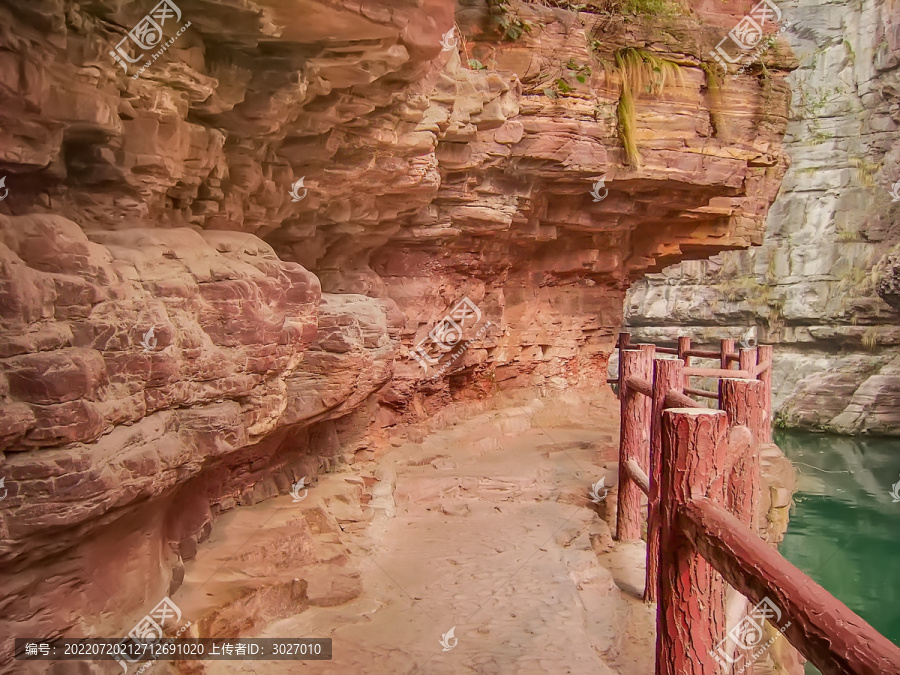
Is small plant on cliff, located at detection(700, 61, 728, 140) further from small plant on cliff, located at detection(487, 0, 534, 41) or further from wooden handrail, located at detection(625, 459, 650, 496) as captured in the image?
wooden handrail, located at detection(625, 459, 650, 496)

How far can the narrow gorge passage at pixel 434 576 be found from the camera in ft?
13.0

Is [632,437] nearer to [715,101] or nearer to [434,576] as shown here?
[434,576]

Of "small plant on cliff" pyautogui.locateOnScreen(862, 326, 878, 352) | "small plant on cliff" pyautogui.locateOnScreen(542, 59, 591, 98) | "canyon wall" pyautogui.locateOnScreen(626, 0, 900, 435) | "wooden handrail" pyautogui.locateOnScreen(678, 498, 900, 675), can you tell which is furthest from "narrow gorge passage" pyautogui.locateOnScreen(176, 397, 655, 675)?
"small plant on cliff" pyautogui.locateOnScreen(862, 326, 878, 352)

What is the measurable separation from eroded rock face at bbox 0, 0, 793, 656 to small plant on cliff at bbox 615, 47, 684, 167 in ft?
0.47

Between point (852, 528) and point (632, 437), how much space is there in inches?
455

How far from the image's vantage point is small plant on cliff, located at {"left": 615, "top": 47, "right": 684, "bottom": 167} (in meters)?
8.68

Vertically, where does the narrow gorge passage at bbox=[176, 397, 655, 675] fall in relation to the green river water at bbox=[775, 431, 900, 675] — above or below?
above

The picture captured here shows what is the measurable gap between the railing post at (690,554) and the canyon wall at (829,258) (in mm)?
19926

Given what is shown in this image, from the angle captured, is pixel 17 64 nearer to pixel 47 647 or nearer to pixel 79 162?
pixel 79 162

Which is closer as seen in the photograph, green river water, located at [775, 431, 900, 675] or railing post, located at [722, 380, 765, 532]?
railing post, located at [722, 380, 765, 532]

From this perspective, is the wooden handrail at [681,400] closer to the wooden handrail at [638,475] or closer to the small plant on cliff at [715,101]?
the wooden handrail at [638,475]

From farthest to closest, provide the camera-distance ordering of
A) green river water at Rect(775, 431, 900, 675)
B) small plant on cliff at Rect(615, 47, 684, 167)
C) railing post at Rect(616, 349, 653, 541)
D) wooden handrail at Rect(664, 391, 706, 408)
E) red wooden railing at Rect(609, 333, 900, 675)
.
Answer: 1. green river water at Rect(775, 431, 900, 675)
2. small plant on cliff at Rect(615, 47, 684, 167)
3. railing post at Rect(616, 349, 653, 541)
4. wooden handrail at Rect(664, 391, 706, 408)
5. red wooden railing at Rect(609, 333, 900, 675)

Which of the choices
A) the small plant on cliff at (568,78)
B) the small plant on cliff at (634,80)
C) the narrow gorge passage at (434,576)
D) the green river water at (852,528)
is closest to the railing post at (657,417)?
the narrow gorge passage at (434,576)

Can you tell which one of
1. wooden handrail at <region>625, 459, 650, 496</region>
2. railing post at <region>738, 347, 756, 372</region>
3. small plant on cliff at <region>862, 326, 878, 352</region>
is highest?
railing post at <region>738, 347, 756, 372</region>
